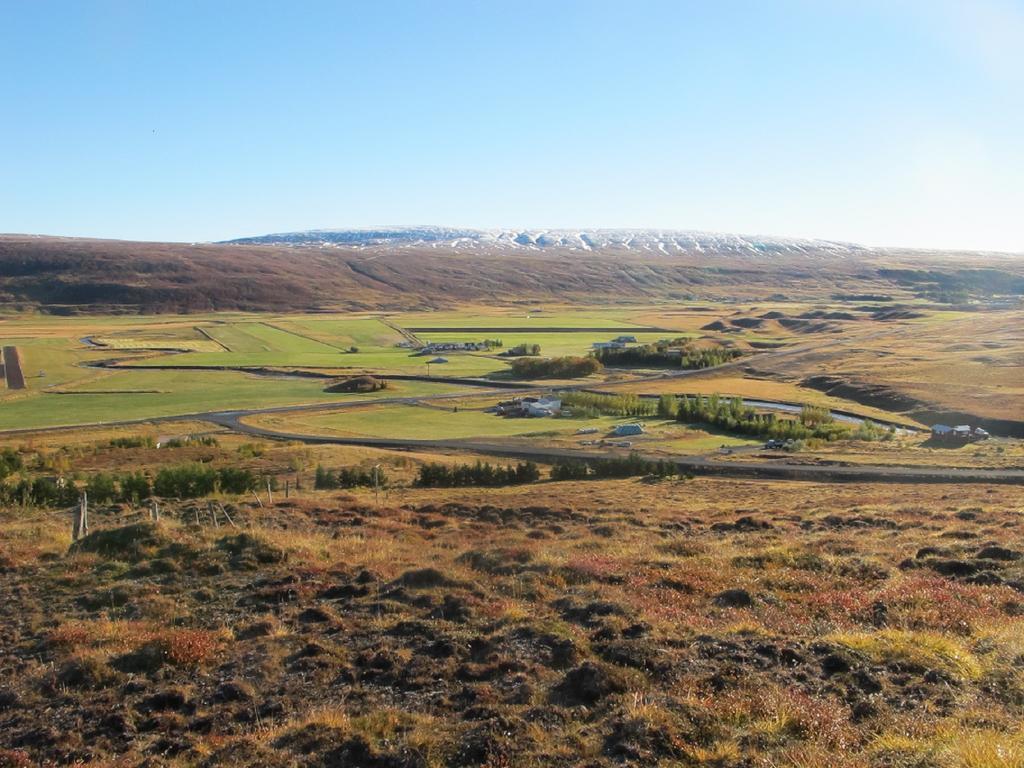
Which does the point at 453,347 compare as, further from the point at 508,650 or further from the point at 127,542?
the point at 508,650

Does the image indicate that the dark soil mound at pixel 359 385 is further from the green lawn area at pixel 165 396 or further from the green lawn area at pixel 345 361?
the green lawn area at pixel 345 361

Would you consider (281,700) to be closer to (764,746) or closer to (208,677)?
(208,677)

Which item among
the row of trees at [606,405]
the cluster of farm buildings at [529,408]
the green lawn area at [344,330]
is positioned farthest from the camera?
the green lawn area at [344,330]

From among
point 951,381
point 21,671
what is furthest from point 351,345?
point 21,671

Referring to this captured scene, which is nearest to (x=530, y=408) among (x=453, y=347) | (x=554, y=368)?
(x=554, y=368)

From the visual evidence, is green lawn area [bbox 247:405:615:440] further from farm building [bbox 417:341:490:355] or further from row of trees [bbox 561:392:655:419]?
farm building [bbox 417:341:490:355]

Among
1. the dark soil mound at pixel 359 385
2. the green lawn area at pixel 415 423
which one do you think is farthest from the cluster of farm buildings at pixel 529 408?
the dark soil mound at pixel 359 385
